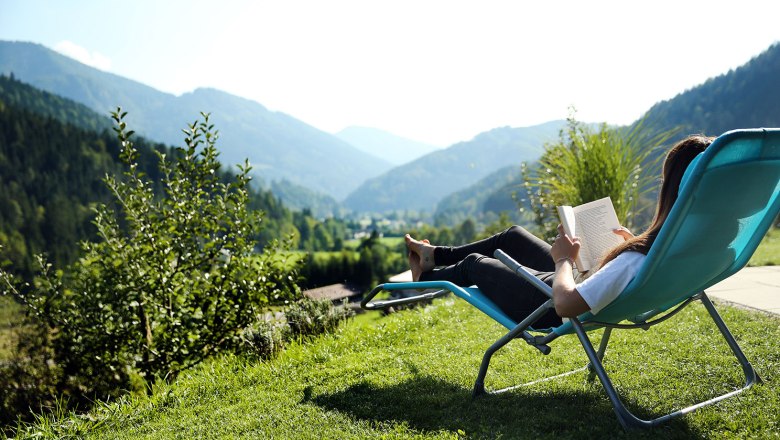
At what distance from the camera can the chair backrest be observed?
1.78m

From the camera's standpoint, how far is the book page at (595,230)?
8.05ft

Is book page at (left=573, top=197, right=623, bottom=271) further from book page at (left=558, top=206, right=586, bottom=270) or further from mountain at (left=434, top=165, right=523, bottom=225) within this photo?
mountain at (left=434, top=165, right=523, bottom=225)

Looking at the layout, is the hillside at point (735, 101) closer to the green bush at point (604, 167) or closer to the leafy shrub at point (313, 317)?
the green bush at point (604, 167)

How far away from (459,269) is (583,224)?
27.6 inches

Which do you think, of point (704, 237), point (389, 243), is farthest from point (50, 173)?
point (704, 237)

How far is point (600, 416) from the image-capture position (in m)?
2.23

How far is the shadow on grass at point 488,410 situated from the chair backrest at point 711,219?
43 centimetres

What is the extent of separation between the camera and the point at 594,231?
251cm

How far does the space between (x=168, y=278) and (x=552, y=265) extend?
2981 mm

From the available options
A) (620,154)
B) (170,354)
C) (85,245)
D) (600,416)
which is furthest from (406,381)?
(620,154)

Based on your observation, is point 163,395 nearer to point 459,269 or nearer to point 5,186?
point 459,269

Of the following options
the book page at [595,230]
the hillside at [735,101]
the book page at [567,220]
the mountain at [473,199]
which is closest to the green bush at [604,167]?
the book page at [595,230]

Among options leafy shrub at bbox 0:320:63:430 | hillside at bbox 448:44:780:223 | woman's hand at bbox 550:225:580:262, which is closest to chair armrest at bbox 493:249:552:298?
woman's hand at bbox 550:225:580:262

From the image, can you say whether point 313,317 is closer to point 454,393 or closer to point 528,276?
point 454,393
